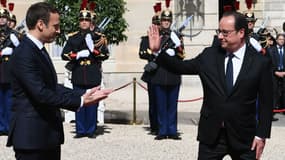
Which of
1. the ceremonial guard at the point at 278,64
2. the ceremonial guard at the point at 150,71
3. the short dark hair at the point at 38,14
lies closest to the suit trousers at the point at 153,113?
the ceremonial guard at the point at 150,71

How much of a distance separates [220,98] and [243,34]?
20.9 inches

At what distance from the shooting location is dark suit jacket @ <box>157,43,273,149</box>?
4.71m

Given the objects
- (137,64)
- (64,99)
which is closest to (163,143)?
(64,99)

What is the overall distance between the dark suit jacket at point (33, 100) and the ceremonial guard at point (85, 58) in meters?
4.78

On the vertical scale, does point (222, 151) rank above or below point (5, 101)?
above

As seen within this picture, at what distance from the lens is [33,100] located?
4.34 metres

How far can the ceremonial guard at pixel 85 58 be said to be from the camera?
30.4 ft

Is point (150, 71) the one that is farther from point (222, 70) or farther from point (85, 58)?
point (222, 70)

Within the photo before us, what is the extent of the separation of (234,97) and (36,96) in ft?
4.92

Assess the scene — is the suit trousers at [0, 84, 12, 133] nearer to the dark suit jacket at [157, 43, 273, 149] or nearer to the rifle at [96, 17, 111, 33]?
the rifle at [96, 17, 111, 33]

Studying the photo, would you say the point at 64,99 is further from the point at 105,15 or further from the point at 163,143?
the point at 105,15

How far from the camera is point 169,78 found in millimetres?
9211

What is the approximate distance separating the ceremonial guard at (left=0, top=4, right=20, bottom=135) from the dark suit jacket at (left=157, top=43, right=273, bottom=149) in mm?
5071

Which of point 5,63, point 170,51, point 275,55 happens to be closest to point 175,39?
point 170,51
